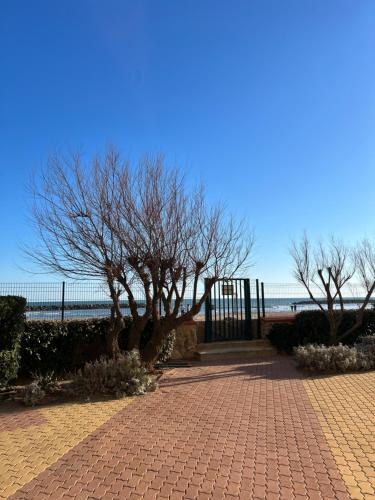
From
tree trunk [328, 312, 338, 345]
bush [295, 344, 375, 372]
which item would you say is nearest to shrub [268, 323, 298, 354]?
tree trunk [328, 312, 338, 345]

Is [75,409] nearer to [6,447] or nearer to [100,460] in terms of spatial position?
[6,447]

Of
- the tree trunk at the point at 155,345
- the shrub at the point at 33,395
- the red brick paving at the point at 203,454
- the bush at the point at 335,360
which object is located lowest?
the red brick paving at the point at 203,454

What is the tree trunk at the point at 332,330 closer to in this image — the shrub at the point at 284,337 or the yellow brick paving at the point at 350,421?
the shrub at the point at 284,337

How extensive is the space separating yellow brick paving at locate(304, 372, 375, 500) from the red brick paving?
128 mm

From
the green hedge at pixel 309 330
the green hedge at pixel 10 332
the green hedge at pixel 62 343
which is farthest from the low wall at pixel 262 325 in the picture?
the green hedge at pixel 10 332

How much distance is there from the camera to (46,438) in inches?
197

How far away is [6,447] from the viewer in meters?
4.74

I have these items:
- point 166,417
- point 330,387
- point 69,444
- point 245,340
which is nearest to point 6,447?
point 69,444

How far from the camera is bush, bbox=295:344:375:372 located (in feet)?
29.0

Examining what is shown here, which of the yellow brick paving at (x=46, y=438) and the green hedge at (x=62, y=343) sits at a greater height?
the green hedge at (x=62, y=343)

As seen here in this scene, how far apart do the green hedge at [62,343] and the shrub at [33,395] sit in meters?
1.80

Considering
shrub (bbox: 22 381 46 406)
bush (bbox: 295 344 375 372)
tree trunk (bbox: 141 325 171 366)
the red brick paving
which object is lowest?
the red brick paving

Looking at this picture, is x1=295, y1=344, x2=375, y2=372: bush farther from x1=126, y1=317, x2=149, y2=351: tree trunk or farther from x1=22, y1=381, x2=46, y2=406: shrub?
x1=22, y1=381, x2=46, y2=406: shrub

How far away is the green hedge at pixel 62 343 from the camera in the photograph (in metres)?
8.68
